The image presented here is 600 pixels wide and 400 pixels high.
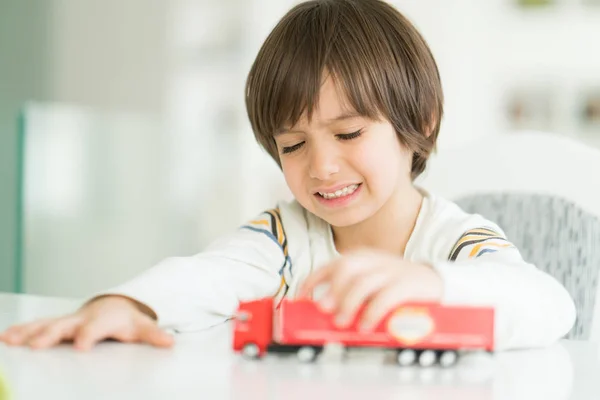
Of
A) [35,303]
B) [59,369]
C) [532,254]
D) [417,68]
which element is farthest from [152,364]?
[532,254]

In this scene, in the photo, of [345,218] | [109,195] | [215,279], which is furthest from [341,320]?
[109,195]

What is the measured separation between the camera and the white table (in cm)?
45

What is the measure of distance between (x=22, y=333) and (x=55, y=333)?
33 millimetres

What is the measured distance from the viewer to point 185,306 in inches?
27.7

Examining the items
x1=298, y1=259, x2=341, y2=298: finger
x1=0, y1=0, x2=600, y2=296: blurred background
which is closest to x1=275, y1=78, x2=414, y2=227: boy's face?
x1=298, y1=259, x2=341, y2=298: finger

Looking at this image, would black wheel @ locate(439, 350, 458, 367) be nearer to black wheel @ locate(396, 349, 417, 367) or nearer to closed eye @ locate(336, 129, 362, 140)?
black wheel @ locate(396, 349, 417, 367)

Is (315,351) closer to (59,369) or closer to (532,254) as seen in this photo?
(59,369)

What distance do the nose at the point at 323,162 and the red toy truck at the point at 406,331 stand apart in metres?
0.35

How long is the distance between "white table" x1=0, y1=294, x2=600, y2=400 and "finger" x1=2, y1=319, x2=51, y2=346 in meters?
0.01

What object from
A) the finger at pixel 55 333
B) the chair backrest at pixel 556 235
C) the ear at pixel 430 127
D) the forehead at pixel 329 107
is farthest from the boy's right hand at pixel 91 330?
the chair backrest at pixel 556 235

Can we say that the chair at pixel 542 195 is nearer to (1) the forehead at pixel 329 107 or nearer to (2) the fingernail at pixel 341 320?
(1) the forehead at pixel 329 107

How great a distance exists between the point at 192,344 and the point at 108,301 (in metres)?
0.08

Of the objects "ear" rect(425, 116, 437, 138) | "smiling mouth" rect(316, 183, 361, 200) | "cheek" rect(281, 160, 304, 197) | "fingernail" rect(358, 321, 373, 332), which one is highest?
"ear" rect(425, 116, 437, 138)

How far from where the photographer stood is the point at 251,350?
0.55m
